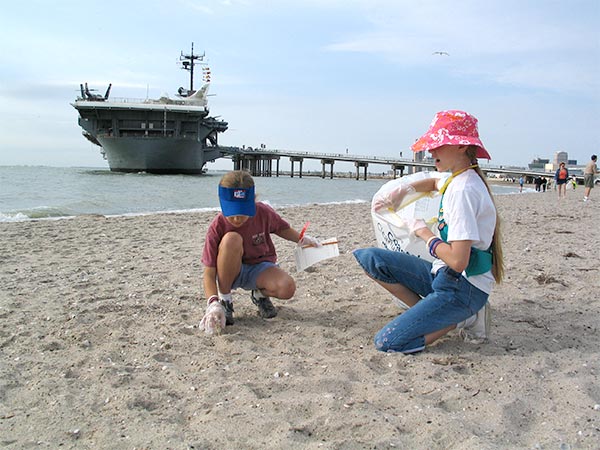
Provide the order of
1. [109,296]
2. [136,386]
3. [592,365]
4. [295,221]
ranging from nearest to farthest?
[136,386] < [592,365] < [109,296] < [295,221]

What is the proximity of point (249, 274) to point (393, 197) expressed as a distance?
1050 mm

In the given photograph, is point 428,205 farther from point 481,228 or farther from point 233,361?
point 233,361

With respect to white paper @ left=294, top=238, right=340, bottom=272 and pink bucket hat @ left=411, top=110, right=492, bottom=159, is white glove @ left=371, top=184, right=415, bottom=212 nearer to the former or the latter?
white paper @ left=294, top=238, right=340, bottom=272

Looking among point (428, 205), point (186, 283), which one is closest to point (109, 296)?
point (186, 283)

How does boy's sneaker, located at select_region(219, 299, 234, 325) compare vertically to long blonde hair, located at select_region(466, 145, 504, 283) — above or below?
below

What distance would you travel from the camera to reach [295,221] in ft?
31.1

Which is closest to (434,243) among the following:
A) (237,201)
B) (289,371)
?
(289,371)

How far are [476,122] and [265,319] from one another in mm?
1723

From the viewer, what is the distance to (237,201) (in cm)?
284

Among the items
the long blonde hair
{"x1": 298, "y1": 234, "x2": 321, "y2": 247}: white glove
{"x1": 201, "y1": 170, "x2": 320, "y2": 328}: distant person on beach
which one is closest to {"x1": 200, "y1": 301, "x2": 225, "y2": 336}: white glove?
{"x1": 201, "y1": 170, "x2": 320, "y2": 328}: distant person on beach

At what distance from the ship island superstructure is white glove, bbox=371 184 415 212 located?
37812mm

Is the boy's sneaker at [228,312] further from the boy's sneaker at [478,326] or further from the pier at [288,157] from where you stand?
the pier at [288,157]

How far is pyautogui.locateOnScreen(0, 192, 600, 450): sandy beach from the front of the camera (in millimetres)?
1759

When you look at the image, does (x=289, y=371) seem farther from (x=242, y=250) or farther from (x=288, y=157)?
(x=288, y=157)
